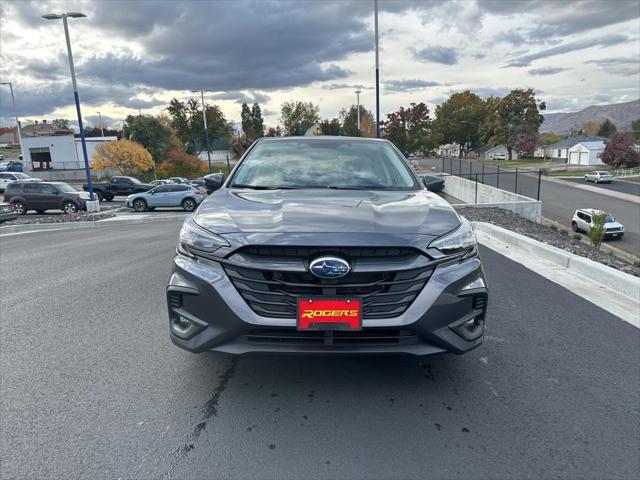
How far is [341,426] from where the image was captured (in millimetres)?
2471

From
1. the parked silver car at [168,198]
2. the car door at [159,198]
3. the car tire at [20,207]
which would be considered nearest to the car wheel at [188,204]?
the parked silver car at [168,198]

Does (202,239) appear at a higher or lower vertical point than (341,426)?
higher

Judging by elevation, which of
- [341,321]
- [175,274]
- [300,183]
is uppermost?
[300,183]

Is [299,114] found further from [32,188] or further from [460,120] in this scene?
[32,188]

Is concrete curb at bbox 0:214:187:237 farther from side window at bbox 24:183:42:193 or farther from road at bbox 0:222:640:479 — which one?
road at bbox 0:222:640:479

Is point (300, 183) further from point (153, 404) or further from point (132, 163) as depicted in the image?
point (132, 163)

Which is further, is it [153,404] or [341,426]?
[153,404]

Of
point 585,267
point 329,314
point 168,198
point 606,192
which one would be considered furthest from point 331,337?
point 606,192

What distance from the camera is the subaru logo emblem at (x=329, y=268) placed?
2.36 meters

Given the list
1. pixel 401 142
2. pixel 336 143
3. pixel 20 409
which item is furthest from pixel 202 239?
pixel 401 142

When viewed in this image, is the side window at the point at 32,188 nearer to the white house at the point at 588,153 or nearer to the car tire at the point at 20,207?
the car tire at the point at 20,207

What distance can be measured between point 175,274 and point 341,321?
1.05m

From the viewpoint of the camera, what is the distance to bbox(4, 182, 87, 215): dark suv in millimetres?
19797

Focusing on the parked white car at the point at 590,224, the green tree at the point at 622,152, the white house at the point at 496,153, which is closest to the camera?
the parked white car at the point at 590,224
